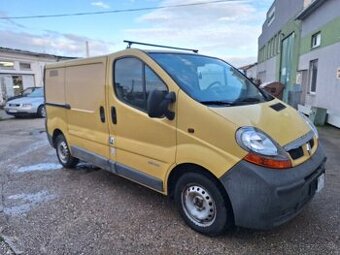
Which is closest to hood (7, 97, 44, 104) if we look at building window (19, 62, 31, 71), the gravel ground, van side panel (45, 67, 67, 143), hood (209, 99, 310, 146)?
building window (19, 62, 31, 71)

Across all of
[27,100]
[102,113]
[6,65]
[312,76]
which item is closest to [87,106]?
[102,113]

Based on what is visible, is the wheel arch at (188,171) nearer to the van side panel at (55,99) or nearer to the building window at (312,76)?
the van side panel at (55,99)

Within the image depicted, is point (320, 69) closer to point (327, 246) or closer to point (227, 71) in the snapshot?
point (227, 71)

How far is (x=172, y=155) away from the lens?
3166mm

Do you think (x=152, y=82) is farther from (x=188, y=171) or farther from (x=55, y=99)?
(x=55, y=99)

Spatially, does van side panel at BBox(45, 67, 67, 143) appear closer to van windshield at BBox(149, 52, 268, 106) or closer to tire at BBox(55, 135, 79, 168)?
tire at BBox(55, 135, 79, 168)

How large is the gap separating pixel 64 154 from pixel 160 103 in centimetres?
319

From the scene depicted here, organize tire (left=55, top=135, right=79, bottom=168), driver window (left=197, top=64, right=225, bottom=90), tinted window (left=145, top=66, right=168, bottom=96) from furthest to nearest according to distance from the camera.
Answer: tire (left=55, top=135, right=79, bottom=168) → driver window (left=197, top=64, right=225, bottom=90) → tinted window (left=145, top=66, right=168, bottom=96)

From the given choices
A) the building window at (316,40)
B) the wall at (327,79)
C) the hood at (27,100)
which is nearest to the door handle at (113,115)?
the wall at (327,79)

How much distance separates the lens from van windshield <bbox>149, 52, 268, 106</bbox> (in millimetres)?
3139

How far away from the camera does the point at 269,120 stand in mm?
2898

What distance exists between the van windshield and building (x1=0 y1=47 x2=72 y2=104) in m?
19.3

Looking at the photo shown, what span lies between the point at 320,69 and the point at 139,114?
10.1 metres

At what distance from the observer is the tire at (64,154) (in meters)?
5.33
